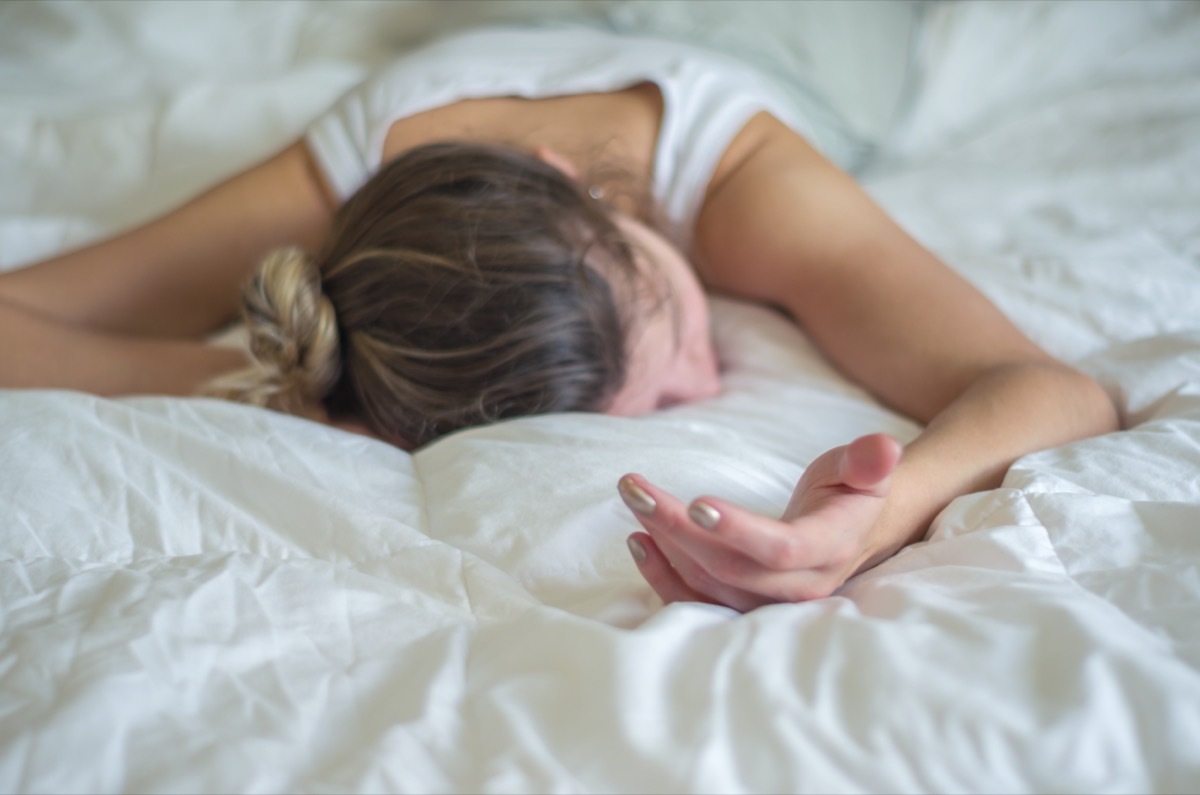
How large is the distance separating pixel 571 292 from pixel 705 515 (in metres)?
0.36

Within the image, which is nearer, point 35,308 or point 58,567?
point 58,567

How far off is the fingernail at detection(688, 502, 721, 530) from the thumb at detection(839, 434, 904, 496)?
9 centimetres

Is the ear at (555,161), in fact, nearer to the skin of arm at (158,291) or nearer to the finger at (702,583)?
the skin of arm at (158,291)

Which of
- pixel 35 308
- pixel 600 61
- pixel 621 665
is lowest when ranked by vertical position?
pixel 35 308

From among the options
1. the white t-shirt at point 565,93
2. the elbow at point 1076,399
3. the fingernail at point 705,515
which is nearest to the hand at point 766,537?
the fingernail at point 705,515

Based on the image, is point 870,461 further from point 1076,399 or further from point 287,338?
point 287,338

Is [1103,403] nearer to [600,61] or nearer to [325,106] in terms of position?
[600,61]

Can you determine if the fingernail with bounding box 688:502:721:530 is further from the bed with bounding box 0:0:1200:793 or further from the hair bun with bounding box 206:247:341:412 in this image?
the hair bun with bounding box 206:247:341:412

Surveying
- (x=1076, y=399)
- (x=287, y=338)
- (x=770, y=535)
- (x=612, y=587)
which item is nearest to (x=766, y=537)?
(x=770, y=535)

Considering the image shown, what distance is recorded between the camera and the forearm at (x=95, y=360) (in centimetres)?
92

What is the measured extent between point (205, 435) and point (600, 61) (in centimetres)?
68

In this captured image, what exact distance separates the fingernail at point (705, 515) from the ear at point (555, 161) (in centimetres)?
53

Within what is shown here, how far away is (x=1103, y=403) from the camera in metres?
0.74

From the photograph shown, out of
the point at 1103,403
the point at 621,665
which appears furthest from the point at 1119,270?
the point at 621,665
